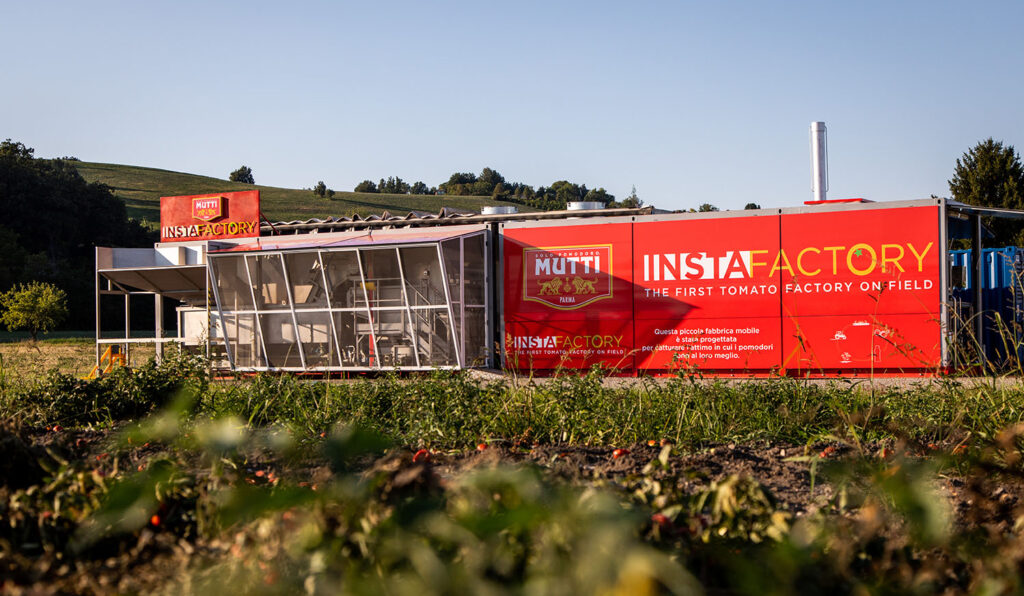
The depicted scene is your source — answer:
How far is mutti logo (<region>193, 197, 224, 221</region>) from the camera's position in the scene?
792 inches

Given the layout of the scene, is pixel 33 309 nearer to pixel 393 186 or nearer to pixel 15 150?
pixel 15 150

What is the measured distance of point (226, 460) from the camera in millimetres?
3428

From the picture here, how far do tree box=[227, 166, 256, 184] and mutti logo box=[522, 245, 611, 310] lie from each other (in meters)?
100

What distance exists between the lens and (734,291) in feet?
49.7

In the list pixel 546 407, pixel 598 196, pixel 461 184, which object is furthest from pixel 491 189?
pixel 546 407

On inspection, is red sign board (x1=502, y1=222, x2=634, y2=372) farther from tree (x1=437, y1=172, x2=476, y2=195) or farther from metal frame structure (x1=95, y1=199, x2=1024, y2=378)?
tree (x1=437, y1=172, x2=476, y2=195)

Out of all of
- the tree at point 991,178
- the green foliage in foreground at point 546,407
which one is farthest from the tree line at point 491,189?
the green foliage in foreground at point 546,407

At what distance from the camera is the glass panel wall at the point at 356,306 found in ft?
51.4

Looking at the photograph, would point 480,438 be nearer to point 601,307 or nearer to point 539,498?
point 539,498

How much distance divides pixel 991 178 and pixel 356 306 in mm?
34283

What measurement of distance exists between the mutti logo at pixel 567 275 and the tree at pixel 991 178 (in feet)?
97.0

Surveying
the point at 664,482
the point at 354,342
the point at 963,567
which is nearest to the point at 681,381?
the point at 664,482

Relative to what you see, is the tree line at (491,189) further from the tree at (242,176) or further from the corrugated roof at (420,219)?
the corrugated roof at (420,219)

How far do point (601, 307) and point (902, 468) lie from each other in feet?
44.2
